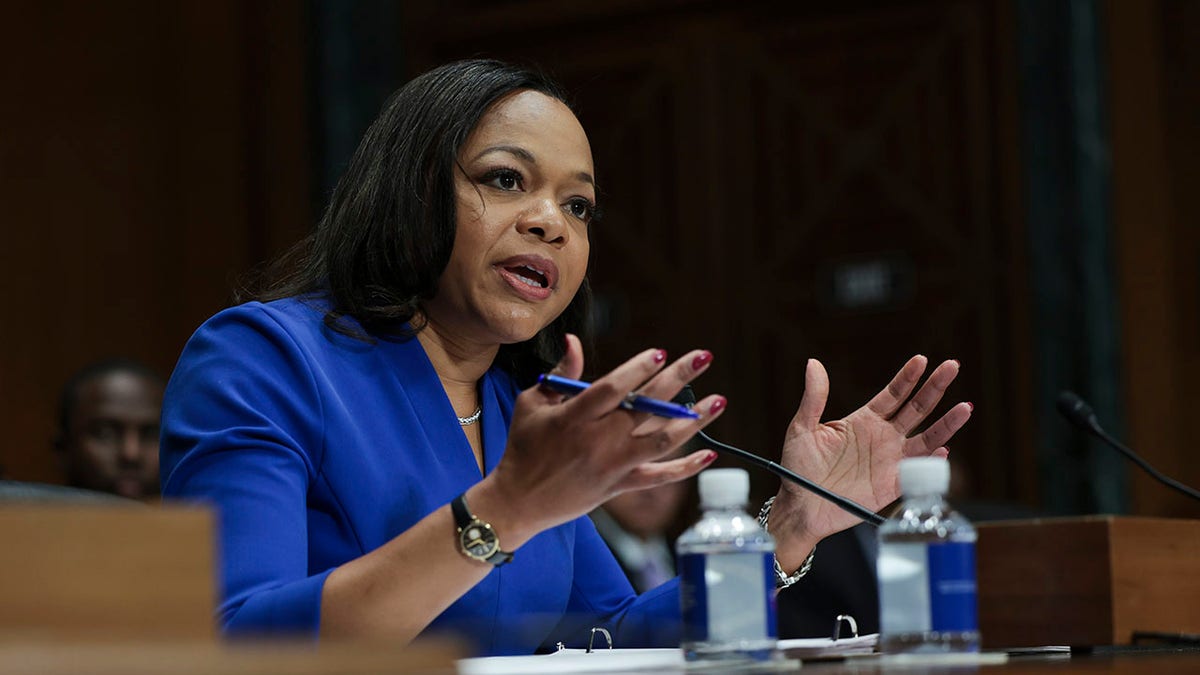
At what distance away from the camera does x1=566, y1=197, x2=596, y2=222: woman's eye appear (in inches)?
78.3

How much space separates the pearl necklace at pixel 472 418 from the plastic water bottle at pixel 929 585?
79cm

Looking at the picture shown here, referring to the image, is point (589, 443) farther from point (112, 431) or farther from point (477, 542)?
point (112, 431)

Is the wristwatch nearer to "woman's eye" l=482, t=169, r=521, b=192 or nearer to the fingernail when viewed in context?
the fingernail

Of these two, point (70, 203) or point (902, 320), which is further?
point (70, 203)

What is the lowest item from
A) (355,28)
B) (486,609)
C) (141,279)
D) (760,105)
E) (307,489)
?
(486,609)

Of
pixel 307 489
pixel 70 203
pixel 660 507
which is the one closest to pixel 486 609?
pixel 307 489

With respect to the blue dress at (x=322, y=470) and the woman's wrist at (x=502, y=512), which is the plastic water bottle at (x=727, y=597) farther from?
the blue dress at (x=322, y=470)

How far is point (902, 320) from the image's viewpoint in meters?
5.54

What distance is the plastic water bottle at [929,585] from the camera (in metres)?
1.26

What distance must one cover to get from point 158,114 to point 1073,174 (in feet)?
11.9

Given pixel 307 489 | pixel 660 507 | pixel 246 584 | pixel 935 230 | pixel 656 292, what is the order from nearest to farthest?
1. pixel 246 584
2. pixel 307 489
3. pixel 660 507
4. pixel 935 230
5. pixel 656 292

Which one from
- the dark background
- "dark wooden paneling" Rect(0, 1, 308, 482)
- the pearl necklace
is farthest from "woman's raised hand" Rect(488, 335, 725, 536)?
"dark wooden paneling" Rect(0, 1, 308, 482)

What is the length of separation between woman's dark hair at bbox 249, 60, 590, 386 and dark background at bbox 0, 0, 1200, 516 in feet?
11.8

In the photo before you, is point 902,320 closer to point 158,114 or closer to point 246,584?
point 158,114
